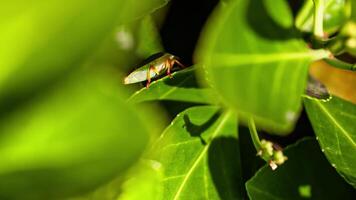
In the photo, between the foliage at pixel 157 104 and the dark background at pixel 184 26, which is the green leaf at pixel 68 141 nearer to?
the foliage at pixel 157 104

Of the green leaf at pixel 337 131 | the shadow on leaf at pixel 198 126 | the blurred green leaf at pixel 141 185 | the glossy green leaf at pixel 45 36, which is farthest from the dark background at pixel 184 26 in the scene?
the glossy green leaf at pixel 45 36

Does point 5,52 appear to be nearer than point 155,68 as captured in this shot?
Yes

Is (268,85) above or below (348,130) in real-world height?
above

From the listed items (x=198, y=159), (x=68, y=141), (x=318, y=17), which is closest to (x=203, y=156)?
(x=198, y=159)

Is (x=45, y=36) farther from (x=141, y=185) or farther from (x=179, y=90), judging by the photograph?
(x=179, y=90)

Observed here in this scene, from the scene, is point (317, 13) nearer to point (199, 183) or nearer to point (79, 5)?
point (199, 183)

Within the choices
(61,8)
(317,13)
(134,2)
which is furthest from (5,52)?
(317,13)
